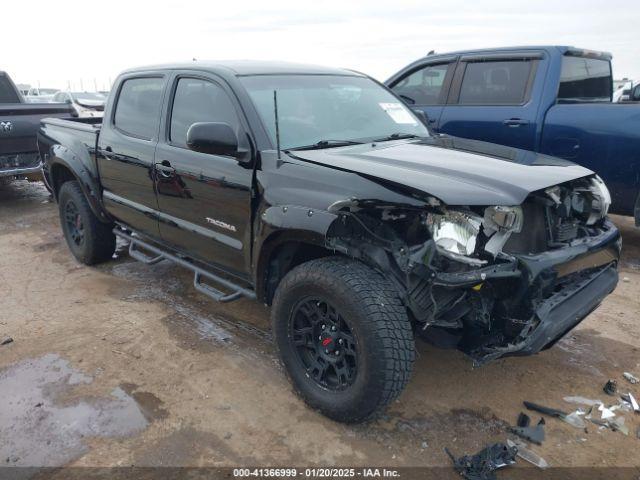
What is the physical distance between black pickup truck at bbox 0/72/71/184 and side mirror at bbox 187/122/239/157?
5.44 meters

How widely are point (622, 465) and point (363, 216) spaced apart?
1.70 m

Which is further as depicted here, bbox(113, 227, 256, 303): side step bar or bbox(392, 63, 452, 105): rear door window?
bbox(392, 63, 452, 105): rear door window

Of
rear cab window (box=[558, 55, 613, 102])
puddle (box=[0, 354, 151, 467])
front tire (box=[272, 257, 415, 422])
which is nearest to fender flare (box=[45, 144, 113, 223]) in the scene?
puddle (box=[0, 354, 151, 467])

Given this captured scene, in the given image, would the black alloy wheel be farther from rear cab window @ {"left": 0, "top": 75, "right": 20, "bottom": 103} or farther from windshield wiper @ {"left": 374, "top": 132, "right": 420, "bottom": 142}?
rear cab window @ {"left": 0, "top": 75, "right": 20, "bottom": 103}

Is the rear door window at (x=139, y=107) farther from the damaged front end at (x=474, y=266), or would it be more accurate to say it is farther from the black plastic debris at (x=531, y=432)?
the black plastic debris at (x=531, y=432)

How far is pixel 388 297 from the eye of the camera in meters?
2.48

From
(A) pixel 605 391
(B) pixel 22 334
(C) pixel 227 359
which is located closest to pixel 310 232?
(C) pixel 227 359

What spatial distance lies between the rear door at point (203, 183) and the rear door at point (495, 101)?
317 cm

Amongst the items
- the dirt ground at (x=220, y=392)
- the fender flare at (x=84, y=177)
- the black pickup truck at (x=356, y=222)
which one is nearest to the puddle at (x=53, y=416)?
the dirt ground at (x=220, y=392)

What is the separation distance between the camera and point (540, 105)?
17.1 ft

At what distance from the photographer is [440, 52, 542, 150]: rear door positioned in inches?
209

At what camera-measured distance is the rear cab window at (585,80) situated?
17.7 feet

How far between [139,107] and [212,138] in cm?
159

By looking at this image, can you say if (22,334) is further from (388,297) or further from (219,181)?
(388,297)
